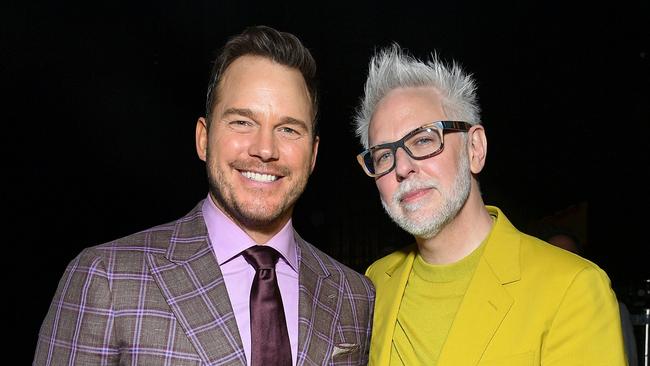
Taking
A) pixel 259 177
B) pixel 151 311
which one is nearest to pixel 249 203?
pixel 259 177

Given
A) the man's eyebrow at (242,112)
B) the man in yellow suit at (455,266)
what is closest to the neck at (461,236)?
the man in yellow suit at (455,266)

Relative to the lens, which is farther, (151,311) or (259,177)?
(259,177)

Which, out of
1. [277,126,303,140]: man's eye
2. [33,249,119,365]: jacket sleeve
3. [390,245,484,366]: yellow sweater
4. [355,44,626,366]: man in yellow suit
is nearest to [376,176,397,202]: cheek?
[355,44,626,366]: man in yellow suit

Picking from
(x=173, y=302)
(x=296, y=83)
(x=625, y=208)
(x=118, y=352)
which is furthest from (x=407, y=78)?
(x=625, y=208)

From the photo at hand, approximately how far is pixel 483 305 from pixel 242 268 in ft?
2.49

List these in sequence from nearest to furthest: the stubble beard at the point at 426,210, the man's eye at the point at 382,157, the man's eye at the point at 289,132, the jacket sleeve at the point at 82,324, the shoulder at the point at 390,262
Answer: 1. the jacket sleeve at the point at 82,324
2. the man's eye at the point at 289,132
3. the stubble beard at the point at 426,210
4. the man's eye at the point at 382,157
5. the shoulder at the point at 390,262

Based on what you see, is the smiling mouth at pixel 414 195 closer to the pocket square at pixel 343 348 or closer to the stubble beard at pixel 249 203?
the stubble beard at pixel 249 203

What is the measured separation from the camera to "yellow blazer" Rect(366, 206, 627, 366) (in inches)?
70.3

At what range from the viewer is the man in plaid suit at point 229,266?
1.66 metres

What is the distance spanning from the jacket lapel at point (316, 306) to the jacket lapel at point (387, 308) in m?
0.19

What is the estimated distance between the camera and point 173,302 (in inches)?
67.6

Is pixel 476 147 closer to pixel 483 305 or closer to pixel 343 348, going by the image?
pixel 483 305

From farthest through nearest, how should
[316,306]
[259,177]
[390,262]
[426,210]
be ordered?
[390,262], [426,210], [316,306], [259,177]

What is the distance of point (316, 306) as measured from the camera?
198 centimetres
